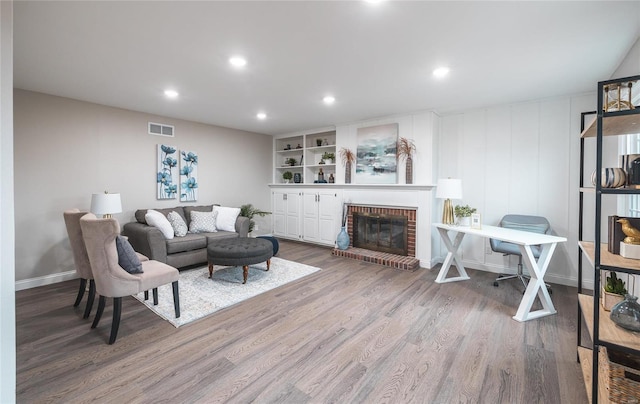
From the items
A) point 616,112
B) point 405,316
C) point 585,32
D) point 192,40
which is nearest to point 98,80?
point 192,40

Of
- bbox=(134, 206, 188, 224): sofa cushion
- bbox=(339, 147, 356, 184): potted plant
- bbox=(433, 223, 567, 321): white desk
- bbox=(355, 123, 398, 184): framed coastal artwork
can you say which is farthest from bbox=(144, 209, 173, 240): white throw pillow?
bbox=(433, 223, 567, 321): white desk

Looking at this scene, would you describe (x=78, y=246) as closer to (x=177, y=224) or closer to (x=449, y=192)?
(x=177, y=224)

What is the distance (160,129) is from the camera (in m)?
4.53

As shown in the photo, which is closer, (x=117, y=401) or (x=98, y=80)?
(x=117, y=401)

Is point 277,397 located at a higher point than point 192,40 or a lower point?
lower

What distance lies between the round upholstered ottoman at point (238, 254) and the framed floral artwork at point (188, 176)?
1663mm

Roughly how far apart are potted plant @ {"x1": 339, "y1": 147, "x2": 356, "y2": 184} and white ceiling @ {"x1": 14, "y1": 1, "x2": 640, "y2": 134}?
1417 millimetres

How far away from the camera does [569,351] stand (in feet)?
6.76

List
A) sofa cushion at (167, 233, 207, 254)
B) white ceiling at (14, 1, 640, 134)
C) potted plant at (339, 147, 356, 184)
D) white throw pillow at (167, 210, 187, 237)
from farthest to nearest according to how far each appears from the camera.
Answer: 1. potted plant at (339, 147, 356, 184)
2. white throw pillow at (167, 210, 187, 237)
3. sofa cushion at (167, 233, 207, 254)
4. white ceiling at (14, 1, 640, 134)

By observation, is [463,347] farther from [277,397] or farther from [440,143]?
[440,143]

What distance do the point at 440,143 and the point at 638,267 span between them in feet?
11.4

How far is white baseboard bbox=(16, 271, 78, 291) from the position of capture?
3271mm

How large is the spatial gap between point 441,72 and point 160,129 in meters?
4.33

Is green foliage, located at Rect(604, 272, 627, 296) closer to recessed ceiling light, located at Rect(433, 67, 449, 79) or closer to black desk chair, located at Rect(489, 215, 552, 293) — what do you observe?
black desk chair, located at Rect(489, 215, 552, 293)
